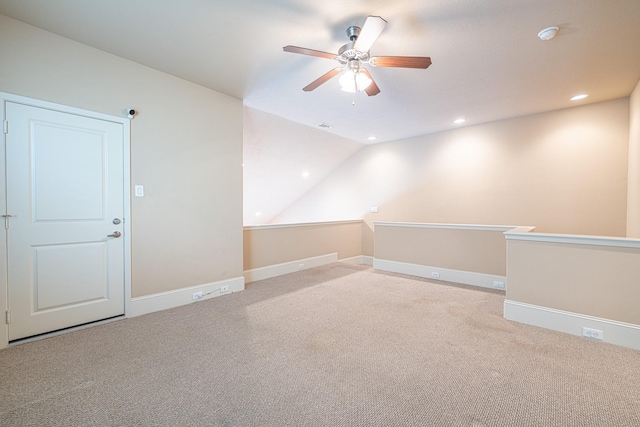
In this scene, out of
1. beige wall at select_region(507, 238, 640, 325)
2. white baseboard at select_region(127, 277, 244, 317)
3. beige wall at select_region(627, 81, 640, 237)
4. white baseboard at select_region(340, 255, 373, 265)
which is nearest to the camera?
beige wall at select_region(507, 238, 640, 325)

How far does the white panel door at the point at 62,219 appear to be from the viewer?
2328 mm

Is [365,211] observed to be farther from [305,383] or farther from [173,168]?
[305,383]

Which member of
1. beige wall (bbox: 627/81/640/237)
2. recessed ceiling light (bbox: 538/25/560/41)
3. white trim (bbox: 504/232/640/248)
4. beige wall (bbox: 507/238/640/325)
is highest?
recessed ceiling light (bbox: 538/25/560/41)

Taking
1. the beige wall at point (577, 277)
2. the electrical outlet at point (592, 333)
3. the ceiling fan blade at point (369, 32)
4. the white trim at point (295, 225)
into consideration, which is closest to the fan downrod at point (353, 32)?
the ceiling fan blade at point (369, 32)

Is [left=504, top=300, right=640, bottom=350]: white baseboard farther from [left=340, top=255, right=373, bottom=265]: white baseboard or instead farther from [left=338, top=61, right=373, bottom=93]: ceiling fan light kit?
[left=340, top=255, right=373, bottom=265]: white baseboard

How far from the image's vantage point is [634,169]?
332cm

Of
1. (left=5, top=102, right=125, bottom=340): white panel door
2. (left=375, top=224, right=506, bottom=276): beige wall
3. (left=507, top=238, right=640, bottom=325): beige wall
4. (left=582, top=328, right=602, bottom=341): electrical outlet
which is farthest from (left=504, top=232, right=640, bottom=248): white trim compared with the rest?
(left=5, top=102, right=125, bottom=340): white panel door

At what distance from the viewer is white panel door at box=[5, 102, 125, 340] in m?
2.33

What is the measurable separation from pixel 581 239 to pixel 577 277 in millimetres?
350

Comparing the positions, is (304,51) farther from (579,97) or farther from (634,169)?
(634,169)

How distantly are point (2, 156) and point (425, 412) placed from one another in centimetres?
364

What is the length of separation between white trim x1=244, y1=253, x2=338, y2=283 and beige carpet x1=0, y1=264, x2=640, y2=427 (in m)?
1.26

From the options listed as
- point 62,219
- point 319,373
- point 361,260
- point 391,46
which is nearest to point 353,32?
point 391,46

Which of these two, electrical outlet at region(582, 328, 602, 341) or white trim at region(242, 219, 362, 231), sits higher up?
white trim at region(242, 219, 362, 231)
